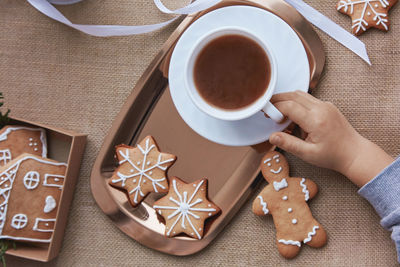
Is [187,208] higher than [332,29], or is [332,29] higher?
[332,29]

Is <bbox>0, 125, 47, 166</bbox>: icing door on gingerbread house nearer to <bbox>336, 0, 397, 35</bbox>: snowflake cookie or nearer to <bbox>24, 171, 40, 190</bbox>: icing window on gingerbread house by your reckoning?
<bbox>24, 171, 40, 190</bbox>: icing window on gingerbread house

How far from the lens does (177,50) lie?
81 centimetres

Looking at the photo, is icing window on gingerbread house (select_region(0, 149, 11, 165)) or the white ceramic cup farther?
icing window on gingerbread house (select_region(0, 149, 11, 165))

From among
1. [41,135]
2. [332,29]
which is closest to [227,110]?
[332,29]

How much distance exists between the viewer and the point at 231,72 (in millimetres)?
731

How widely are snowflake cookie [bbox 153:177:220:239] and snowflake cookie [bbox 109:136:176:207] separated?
0.10ft

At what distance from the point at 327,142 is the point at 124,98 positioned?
0.47m

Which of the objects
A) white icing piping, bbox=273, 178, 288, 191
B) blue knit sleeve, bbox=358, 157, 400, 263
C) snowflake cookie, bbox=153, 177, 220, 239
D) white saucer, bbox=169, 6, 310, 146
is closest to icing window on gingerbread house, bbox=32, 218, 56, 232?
snowflake cookie, bbox=153, 177, 220, 239

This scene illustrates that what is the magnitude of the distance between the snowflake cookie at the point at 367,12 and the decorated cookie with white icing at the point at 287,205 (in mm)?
348

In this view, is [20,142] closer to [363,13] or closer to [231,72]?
[231,72]

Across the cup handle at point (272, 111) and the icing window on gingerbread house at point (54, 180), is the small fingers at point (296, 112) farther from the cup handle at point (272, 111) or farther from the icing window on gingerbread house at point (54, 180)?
the icing window on gingerbread house at point (54, 180)

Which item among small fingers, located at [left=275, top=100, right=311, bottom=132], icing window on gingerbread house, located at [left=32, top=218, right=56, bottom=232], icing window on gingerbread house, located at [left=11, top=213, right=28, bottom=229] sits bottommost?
icing window on gingerbread house, located at [left=32, top=218, right=56, bottom=232]

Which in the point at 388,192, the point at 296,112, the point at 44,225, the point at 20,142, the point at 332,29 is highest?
the point at 332,29

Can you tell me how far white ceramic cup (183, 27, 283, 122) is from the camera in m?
0.69
